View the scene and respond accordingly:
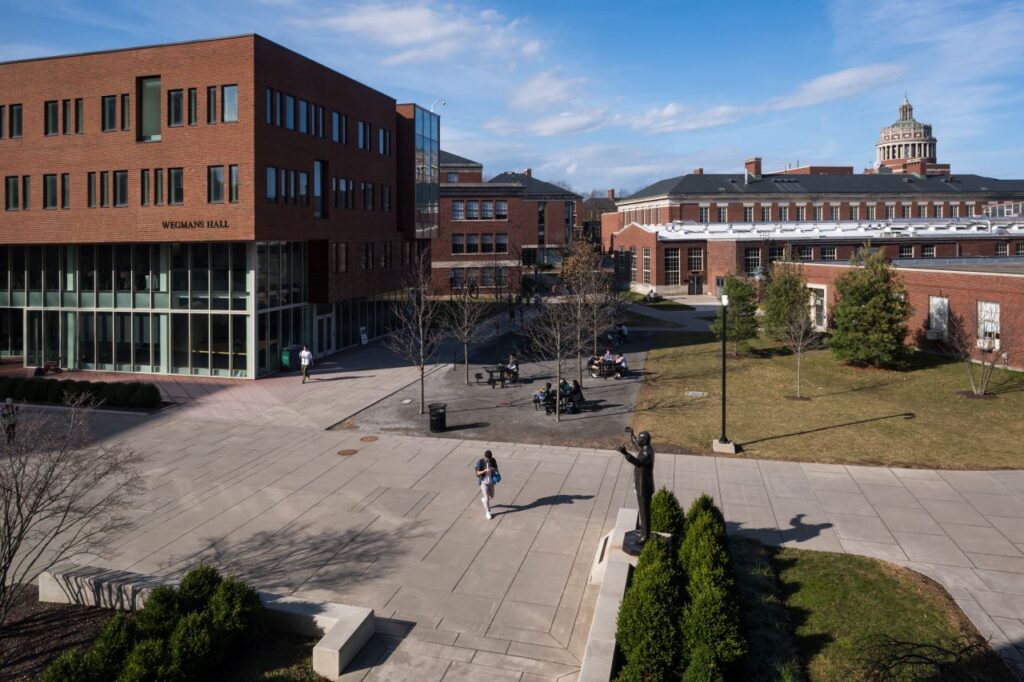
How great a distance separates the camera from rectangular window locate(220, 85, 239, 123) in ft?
109

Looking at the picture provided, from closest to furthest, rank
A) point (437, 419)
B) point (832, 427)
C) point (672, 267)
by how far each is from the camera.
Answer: point (832, 427)
point (437, 419)
point (672, 267)

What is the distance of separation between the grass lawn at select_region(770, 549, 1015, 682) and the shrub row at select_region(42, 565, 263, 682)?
27.5 ft

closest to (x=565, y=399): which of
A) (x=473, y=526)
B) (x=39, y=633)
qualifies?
(x=473, y=526)

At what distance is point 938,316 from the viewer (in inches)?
1518

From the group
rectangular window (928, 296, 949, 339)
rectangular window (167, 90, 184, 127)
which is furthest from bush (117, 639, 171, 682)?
rectangular window (928, 296, 949, 339)

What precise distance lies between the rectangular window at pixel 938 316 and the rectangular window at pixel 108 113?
133ft

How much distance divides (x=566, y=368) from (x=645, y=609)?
2712cm

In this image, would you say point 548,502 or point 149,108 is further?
point 149,108

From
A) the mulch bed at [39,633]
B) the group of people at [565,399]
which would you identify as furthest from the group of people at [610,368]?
the mulch bed at [39,633]

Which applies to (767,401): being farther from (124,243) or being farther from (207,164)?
(124,243)

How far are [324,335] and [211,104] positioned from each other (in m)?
13.3

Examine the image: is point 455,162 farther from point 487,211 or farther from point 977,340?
point 977,340

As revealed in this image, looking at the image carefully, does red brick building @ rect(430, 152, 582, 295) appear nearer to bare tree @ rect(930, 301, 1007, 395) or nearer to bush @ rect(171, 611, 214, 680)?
bare tree @ rect(930, 301, 1007, 395)

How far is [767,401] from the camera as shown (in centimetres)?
2925
